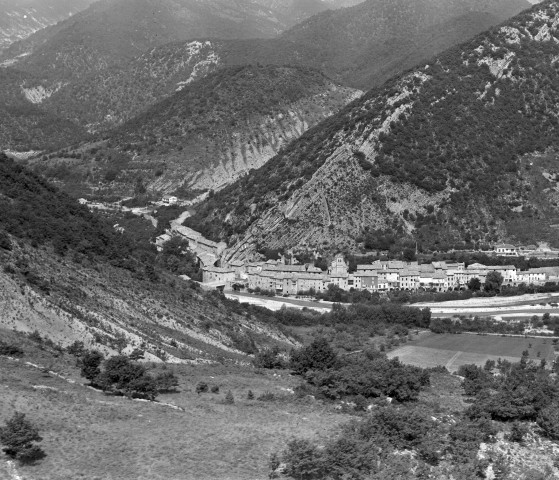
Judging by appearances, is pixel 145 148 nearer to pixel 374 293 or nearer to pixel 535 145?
pixel 535 145

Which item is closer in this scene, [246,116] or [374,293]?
[374,293]

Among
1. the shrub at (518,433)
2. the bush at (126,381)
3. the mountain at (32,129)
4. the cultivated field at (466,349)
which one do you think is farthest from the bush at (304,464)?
the mountain at (32,129)

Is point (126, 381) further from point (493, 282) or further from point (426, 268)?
point (426, 268)

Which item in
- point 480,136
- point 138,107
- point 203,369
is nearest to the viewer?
point 203,369

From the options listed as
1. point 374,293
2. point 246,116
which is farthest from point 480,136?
point 246,116

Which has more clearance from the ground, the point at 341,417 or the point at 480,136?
the point at 480,136

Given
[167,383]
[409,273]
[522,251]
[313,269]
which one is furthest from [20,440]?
[522,251]

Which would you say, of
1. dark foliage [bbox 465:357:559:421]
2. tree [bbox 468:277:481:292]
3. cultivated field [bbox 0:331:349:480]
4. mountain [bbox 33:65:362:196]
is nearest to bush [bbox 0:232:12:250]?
cultivated field [bbox 0:331:349:480]
